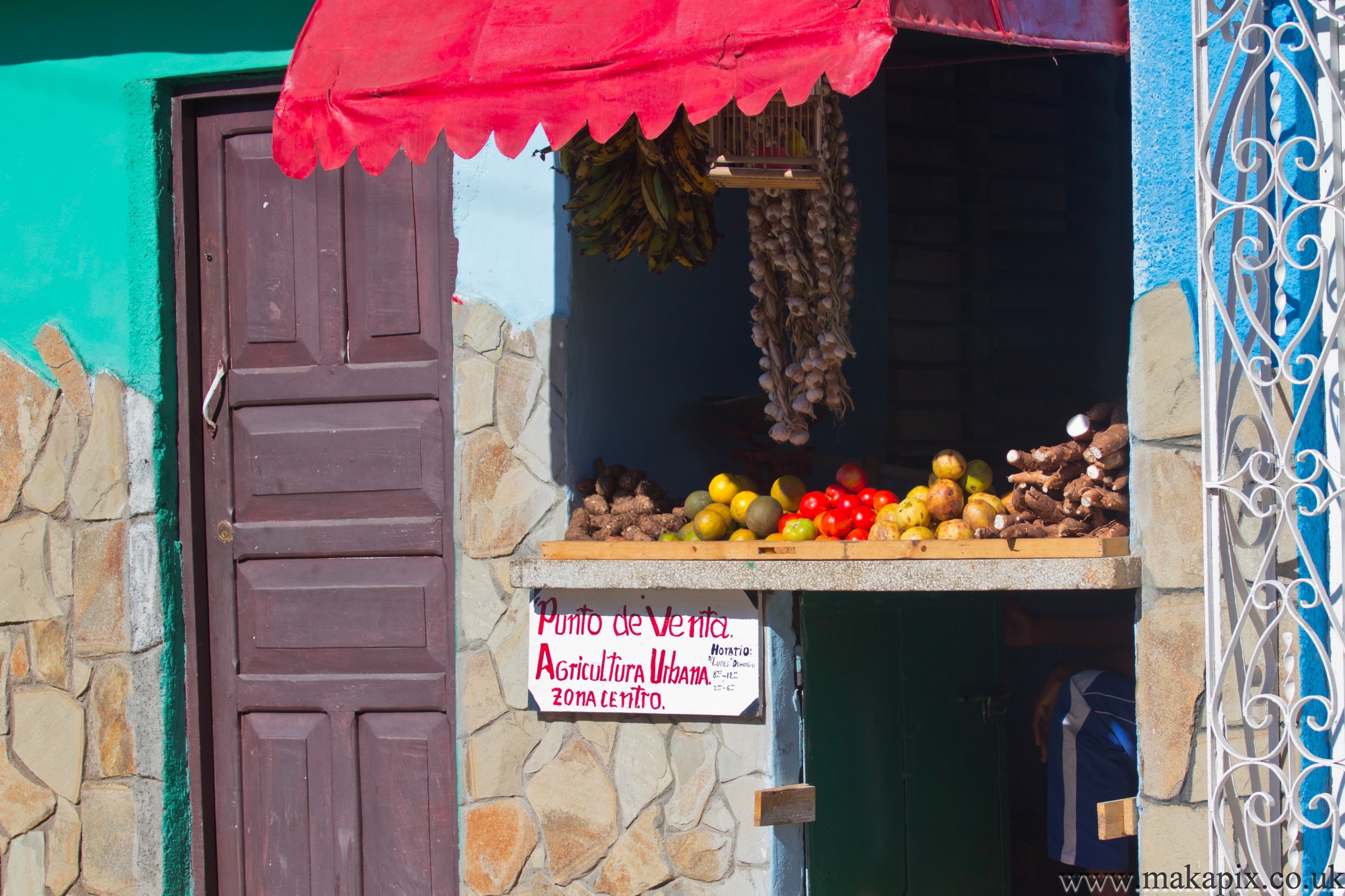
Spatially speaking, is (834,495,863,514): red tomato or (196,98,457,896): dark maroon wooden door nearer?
(834,495,863,514): red tomato

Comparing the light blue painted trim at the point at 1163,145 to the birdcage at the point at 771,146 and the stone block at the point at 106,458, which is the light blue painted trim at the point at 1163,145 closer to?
the birdcage at the point at 771,146

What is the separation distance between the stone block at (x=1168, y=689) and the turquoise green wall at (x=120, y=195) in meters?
3.64

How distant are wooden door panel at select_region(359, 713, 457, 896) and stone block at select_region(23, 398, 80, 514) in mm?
1577

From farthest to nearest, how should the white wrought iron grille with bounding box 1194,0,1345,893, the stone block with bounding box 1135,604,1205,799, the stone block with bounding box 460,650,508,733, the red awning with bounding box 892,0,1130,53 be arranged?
the stone block with bounding box 460,650,508,733
the stone block with bounding box 1135,604,1205,799
the red awning with bounding box 892,0,1130,53
the white wrought iron grille with bounding box 1194,0,1345,893

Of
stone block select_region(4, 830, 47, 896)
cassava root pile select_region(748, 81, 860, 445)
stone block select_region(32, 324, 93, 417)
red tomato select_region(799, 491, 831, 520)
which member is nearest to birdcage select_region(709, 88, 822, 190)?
cassava root pile select_region(748, 81, 860, 445)

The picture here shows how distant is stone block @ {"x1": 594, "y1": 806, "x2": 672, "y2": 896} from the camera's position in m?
4.34

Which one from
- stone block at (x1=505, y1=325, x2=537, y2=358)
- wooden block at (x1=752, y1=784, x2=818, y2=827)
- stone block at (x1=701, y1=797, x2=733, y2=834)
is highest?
stone block at (x1=505, y1=325, x2=537, y2=358)

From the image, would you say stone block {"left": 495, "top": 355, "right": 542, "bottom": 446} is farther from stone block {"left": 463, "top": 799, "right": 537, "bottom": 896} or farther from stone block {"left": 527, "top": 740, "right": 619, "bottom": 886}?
stone block {"left": 463, "top": 799, "right": 537, "bottom": 896}

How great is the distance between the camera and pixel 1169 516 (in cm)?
366

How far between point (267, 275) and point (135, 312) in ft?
1.82

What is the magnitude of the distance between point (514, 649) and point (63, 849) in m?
2.12

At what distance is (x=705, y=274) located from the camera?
5.80m

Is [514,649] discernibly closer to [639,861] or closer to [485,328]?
[639,861]

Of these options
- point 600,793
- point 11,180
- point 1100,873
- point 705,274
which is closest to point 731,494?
point 600,793
